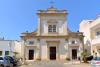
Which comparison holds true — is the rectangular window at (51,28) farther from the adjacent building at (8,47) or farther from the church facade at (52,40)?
the adjacent building at (8,47)

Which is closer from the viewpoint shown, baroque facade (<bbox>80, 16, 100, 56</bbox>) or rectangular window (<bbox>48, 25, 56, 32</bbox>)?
baroque facade (<bbox>80, 16, 100, 56</bbox>)

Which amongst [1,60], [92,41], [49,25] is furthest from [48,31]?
[1,60]

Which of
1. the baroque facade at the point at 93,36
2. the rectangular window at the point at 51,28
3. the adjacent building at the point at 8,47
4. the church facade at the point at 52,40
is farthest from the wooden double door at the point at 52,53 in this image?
the adjacent building at the point at 8,47

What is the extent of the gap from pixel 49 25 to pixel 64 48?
16.8 ft

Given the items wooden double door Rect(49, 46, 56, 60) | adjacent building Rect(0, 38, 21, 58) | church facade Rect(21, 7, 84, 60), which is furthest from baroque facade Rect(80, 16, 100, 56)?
adjacent building Rect(0, 38, 21, 58)

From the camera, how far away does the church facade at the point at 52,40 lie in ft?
169

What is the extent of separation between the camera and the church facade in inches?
2029

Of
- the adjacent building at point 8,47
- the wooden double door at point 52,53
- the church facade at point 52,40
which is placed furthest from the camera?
the adjacent building at point 8,47

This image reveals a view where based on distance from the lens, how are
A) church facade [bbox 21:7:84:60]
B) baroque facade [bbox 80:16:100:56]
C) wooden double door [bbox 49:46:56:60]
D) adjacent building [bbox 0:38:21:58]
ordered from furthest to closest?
1. adjacent building [bbox 0:38:21:58]
2. wooden double door [bbox 49:46:56:60]
3. church facade [bbox 21:7:84:60]
4. baroque facade [bbox 80:16:100:56]

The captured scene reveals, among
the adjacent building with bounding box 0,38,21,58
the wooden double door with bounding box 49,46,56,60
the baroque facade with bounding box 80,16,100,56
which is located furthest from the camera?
the adjacent building with bounding box 0,38,21,58

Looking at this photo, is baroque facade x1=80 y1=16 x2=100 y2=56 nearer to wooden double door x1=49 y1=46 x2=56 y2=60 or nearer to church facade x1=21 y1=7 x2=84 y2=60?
church facade x1=21 y1=7 x2=84 y2=60

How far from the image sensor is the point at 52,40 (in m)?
52.1

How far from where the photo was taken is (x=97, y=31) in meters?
50.9

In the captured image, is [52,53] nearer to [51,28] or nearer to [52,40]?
[52,40]
